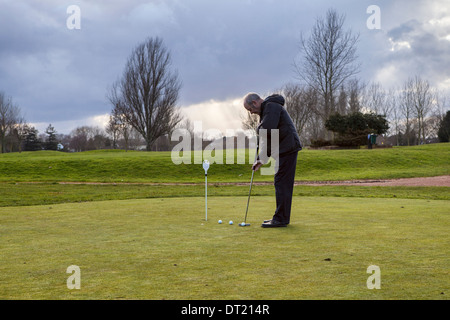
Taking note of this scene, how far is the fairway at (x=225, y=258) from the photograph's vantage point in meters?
3.62

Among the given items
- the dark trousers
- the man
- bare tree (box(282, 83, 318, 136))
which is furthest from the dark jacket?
bare tree (box(282, 83, 318, 136))

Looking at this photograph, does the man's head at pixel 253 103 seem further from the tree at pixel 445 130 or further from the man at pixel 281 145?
the tree at pixel 445 130

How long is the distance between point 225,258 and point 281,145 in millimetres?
3427

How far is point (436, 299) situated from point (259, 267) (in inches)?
67.0

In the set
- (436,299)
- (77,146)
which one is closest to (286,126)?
(436,299)

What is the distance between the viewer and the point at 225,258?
484 centimetres

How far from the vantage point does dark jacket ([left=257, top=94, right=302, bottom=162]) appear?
771 cm

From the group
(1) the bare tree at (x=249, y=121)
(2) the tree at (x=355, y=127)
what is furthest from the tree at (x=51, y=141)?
(2) the tree at (x=355, y=127)

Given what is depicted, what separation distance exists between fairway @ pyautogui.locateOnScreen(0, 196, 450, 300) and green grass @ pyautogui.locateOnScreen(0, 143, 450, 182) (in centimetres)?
2325

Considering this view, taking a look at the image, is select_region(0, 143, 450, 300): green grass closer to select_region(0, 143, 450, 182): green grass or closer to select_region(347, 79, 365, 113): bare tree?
select_region(0, 143, 450, 182): green grass

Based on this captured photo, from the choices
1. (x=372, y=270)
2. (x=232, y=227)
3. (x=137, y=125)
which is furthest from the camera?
(x=137, y=125)

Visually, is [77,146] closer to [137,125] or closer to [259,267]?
[137,125]
